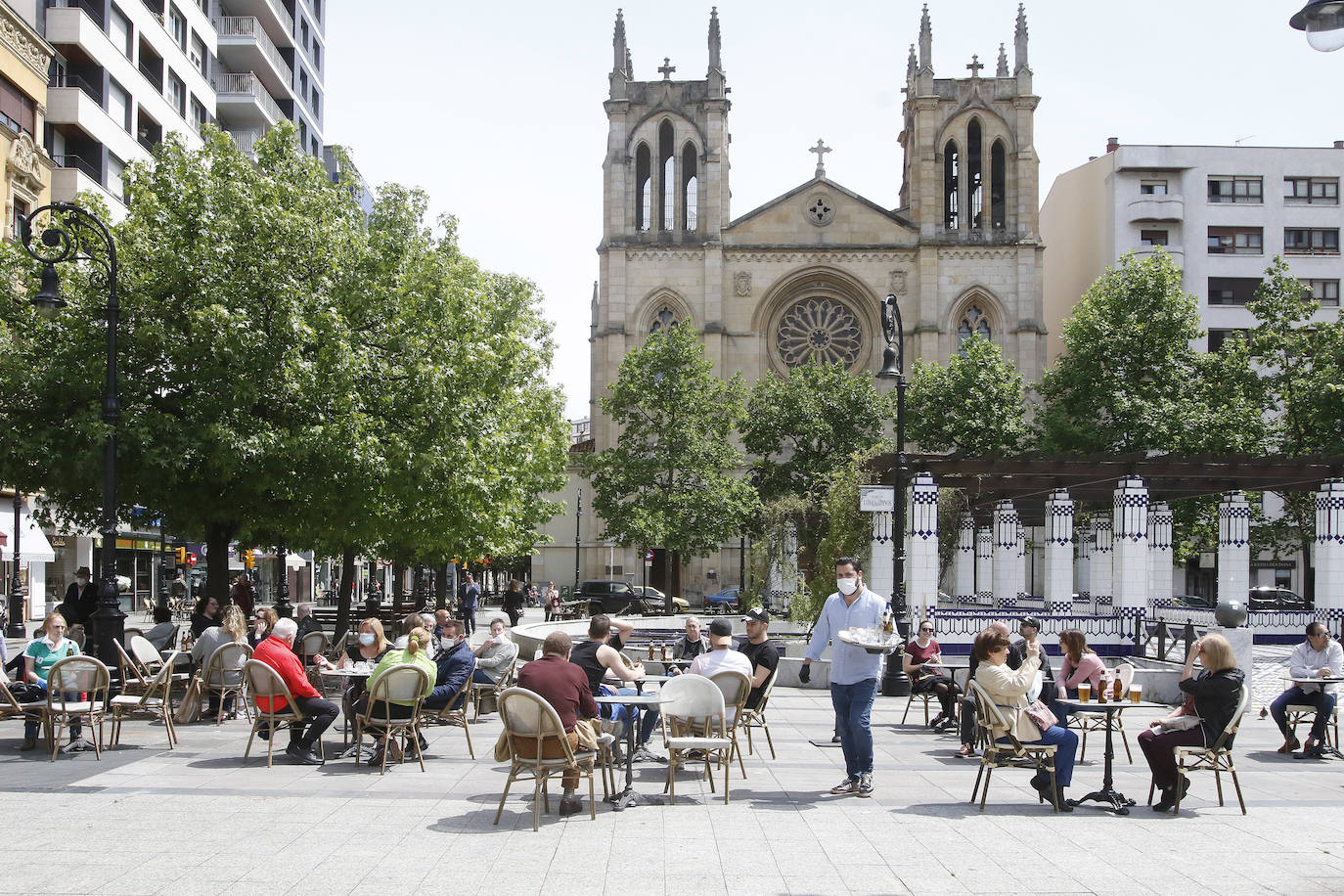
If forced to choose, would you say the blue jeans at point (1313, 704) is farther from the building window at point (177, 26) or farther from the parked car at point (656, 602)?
the building window at point (177, 26)

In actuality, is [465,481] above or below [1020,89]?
below

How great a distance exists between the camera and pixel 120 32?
3653 cm

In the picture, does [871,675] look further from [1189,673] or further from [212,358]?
[212,358]

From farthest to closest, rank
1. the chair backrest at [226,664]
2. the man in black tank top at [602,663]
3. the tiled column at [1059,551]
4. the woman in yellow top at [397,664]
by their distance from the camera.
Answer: the tiled column at [1059,551]
the chair backrest at [226,664]
the woman in yellow top at [397,664]
the man in black tank top at [602,663]

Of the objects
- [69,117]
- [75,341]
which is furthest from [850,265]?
[75,341]

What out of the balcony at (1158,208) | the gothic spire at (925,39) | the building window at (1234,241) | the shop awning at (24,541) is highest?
the gothic spire at (925,39)

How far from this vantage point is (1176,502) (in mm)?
42406

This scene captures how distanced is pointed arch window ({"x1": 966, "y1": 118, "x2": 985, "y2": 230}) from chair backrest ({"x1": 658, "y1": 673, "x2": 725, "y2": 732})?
52.2m

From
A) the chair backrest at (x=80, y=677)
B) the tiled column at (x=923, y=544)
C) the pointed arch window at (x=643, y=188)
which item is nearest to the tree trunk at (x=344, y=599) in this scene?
the tiled column at (x=923, y=544)

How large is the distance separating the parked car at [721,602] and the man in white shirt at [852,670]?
135 ft

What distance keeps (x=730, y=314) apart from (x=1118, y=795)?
50.6 m

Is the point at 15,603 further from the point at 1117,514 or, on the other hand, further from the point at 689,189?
the point at 689,189

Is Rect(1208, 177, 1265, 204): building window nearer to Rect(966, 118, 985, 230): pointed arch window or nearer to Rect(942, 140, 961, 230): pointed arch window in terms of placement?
Rect(966, 118, 985, 230): pointed arch window

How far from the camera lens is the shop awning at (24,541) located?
3053cm
